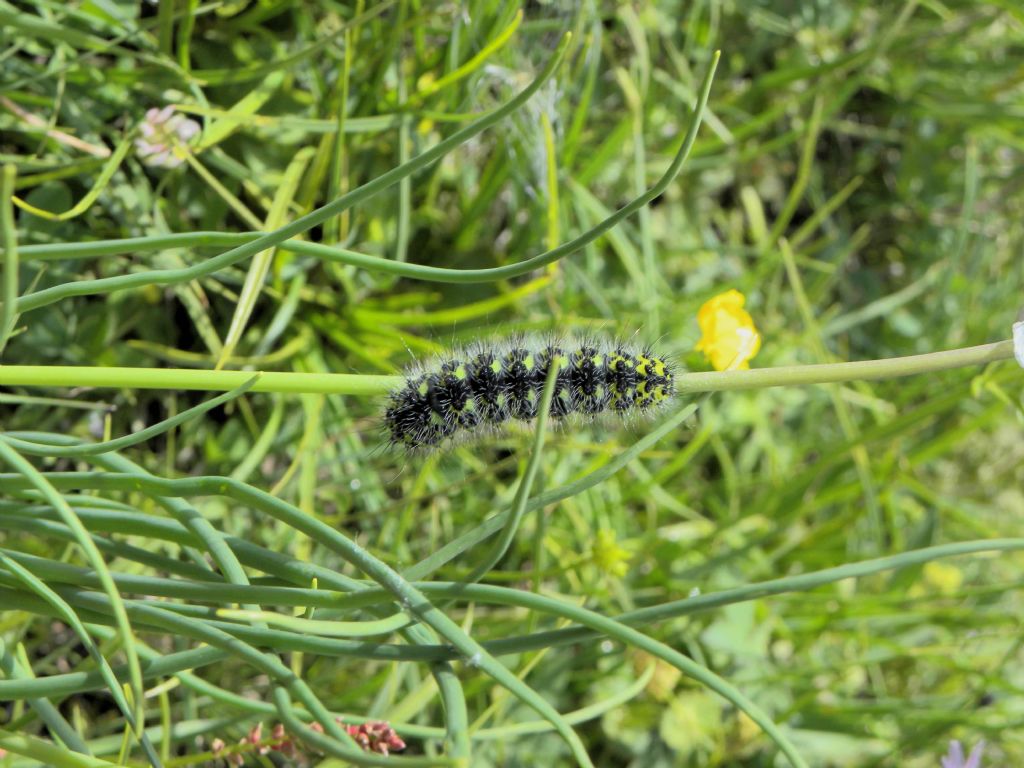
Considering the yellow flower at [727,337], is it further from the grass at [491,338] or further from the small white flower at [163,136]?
the small white flower at [163,136]

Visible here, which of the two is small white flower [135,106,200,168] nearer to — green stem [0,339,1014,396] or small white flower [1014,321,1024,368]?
green stem [0,339,1014,396]

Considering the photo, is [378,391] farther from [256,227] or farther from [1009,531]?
[1009,531]

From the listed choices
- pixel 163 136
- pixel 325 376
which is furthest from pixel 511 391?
pixel 163 136

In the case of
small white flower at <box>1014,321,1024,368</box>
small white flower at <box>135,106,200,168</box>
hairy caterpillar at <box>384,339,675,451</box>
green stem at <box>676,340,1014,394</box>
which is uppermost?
small white flower at <box>135,106,200,168</box>

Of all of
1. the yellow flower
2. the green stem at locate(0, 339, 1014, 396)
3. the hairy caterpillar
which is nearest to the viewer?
the green stem at locate(0, 339, 1014, 396)

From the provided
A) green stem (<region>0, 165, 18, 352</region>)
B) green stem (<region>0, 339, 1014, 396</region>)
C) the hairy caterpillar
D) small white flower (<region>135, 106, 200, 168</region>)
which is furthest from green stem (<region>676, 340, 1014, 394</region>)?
small white flower (<region>135, 106, 200, 168</region>)

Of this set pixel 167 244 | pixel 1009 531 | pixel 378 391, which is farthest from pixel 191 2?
pixel 1009 531

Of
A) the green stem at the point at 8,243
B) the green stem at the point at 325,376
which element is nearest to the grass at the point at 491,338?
the green stem at the point at 325,376
